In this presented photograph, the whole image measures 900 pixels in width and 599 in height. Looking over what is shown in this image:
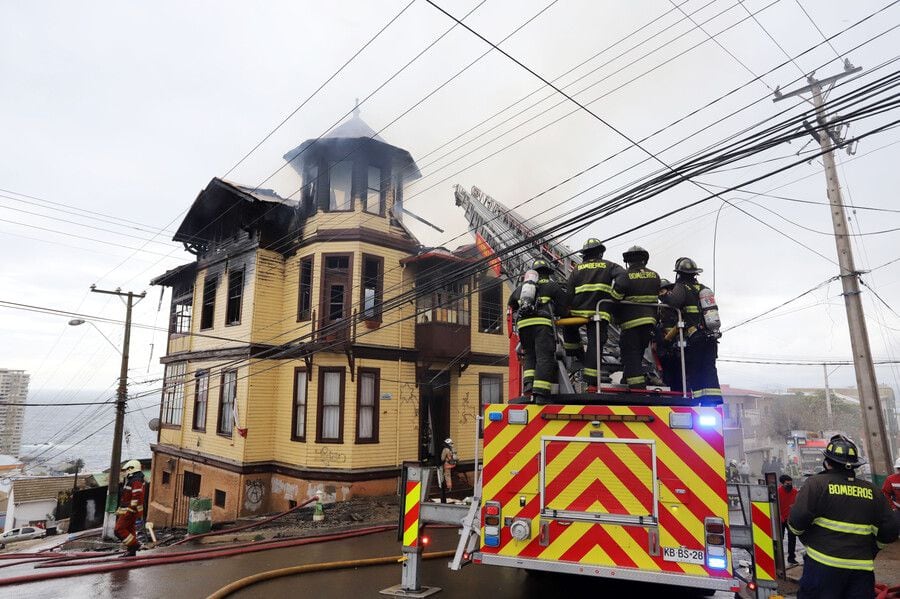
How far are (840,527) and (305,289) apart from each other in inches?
562

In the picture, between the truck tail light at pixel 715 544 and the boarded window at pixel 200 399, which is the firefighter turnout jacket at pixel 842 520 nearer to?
the truck tail light at pixel 715 544

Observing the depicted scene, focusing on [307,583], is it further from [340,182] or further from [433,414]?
[340,182]

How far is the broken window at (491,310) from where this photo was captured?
1758cm

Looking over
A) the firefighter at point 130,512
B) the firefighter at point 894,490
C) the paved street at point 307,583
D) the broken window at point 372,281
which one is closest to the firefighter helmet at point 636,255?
the paved street at point 307,583

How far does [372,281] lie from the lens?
15523mm

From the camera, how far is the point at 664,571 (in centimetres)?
384

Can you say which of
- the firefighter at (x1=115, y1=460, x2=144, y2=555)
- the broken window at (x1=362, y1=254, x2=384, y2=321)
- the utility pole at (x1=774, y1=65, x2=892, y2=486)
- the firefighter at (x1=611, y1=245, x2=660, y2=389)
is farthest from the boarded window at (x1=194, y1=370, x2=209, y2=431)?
the utility pole at (x1=774, y1=65, x2=892, y2=486)

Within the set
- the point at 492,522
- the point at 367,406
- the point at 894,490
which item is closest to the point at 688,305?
the point at 492,522

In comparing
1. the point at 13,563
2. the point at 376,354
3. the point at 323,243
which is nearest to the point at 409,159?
the point at 323,243

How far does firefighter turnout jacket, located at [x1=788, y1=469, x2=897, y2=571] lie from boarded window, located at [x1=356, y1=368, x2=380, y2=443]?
12.0 m

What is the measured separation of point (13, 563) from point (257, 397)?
26.3ft

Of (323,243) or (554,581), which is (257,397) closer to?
(323,243)

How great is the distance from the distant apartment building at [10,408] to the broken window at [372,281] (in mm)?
143470

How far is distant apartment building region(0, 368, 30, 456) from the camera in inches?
A: 4862
